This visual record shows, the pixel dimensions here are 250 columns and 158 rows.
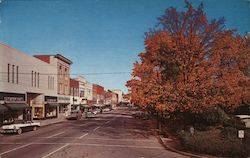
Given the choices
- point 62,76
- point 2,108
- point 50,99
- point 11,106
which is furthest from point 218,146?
point 62,76

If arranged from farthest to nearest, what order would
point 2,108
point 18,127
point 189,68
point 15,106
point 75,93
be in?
point 75,93, point 15,106, point 2,108, point 18,127, point 189,68

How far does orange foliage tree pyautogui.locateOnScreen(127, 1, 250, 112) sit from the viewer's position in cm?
1834

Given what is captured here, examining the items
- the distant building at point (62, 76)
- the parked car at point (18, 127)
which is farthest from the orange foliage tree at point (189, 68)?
the distant building at point (62, 76)

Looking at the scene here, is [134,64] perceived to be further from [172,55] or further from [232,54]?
[232,54]

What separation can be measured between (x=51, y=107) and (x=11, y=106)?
18457 mm

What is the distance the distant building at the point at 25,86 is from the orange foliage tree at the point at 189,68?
1722 cm

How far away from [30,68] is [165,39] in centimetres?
2421

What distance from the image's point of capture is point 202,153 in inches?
573

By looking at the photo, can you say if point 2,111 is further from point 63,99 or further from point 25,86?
point 63,99

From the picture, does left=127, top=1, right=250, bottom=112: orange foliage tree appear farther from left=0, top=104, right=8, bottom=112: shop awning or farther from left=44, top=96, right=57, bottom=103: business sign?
left=44, top=96, right=57, bottom=103: business sign

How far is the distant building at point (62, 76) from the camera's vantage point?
52466 mm

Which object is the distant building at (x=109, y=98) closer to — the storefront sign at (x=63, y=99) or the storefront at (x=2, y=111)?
the storefront sign at (x=63, y=99)

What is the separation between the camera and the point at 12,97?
32.6m

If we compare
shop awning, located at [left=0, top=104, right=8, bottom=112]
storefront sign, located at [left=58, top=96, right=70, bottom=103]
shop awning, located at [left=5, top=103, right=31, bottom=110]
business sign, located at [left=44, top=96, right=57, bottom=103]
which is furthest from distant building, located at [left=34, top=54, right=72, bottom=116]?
shop awning, located at [left=0, top=104, right=8, bottom=112]
